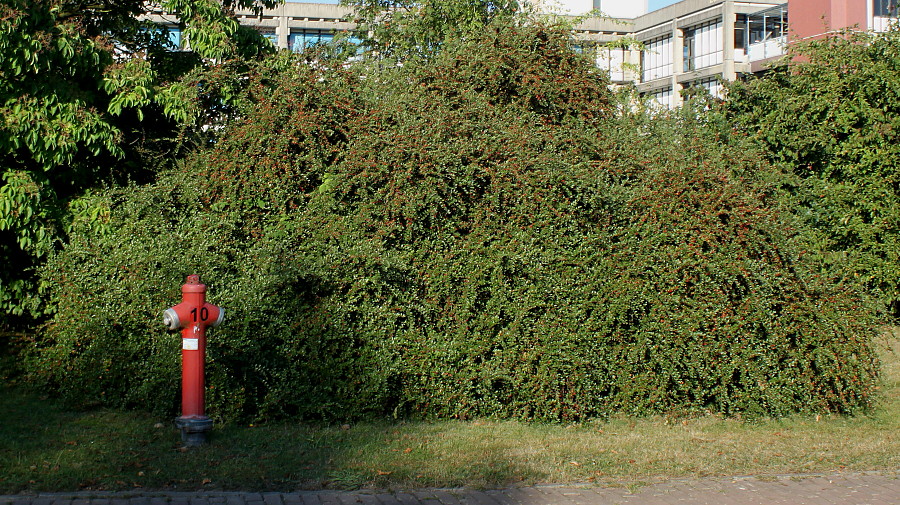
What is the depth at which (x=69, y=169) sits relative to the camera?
957 centimetres

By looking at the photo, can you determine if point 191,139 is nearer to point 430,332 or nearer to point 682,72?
point 430,332

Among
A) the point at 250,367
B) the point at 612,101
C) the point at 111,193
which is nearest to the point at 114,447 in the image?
the point at 250,367

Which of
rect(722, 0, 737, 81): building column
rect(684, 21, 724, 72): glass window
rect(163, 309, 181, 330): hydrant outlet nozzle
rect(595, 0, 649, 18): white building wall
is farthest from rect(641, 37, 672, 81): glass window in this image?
rect(163, 309, 181, 330): hydrant outlet nozzle

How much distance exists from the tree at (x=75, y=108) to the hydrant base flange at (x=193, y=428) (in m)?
3.04

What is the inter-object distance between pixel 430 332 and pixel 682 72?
38.4m

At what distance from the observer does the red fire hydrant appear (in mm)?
6492

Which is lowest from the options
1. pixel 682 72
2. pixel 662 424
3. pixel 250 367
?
pixel 662 424

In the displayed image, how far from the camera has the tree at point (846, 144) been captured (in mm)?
12125

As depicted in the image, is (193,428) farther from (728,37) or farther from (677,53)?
(677,53)

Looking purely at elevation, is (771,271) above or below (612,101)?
below

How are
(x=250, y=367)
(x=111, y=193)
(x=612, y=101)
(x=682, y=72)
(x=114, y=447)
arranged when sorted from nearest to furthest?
(x=114, y=447), (x=250, y=367), (x=111, y=193), (x=612, y=101), (x=682, y=72)

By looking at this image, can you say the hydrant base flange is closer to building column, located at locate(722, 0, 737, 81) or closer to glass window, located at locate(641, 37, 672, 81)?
building column, located at locate(722, 0, 737, 81)

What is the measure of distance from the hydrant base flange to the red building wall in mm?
24766

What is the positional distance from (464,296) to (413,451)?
5.38ft
